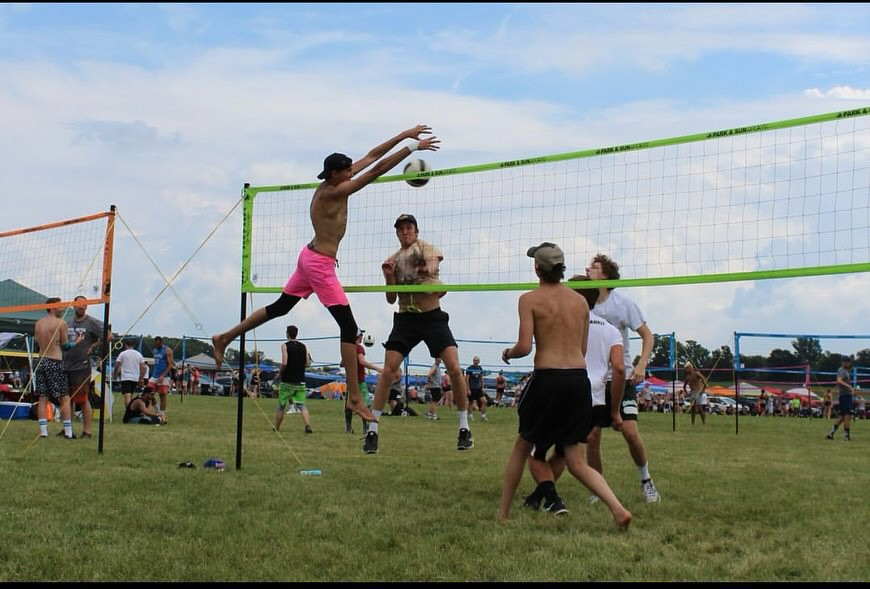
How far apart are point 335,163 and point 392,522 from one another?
3273 mm

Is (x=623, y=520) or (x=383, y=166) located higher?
(x=383, y=166)

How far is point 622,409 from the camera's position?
23.4ft

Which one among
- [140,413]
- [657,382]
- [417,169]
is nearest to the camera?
[417,169]

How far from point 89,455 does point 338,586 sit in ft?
20.9

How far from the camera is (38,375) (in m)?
12.7

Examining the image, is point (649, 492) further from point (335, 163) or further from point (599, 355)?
point (335, 163)

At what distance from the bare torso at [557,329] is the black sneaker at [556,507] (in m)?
1.05

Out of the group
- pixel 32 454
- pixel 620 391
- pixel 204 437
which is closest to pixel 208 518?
pixel 620 391

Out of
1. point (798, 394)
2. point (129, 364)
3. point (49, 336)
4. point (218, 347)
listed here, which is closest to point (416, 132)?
point (218, 347)

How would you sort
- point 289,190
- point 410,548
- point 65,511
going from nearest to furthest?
point 410,548
point 65,511
point 289,190

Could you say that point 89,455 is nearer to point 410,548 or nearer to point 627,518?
point 410,548

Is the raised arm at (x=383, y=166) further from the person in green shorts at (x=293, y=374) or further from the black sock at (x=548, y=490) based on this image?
Result: the person in green shorts at (x=293, y=374)

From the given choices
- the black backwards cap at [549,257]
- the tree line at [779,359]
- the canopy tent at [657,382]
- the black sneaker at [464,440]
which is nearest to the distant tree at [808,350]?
the tree line at [779,359]

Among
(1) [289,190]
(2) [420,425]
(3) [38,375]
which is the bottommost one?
(2) [420,425]
